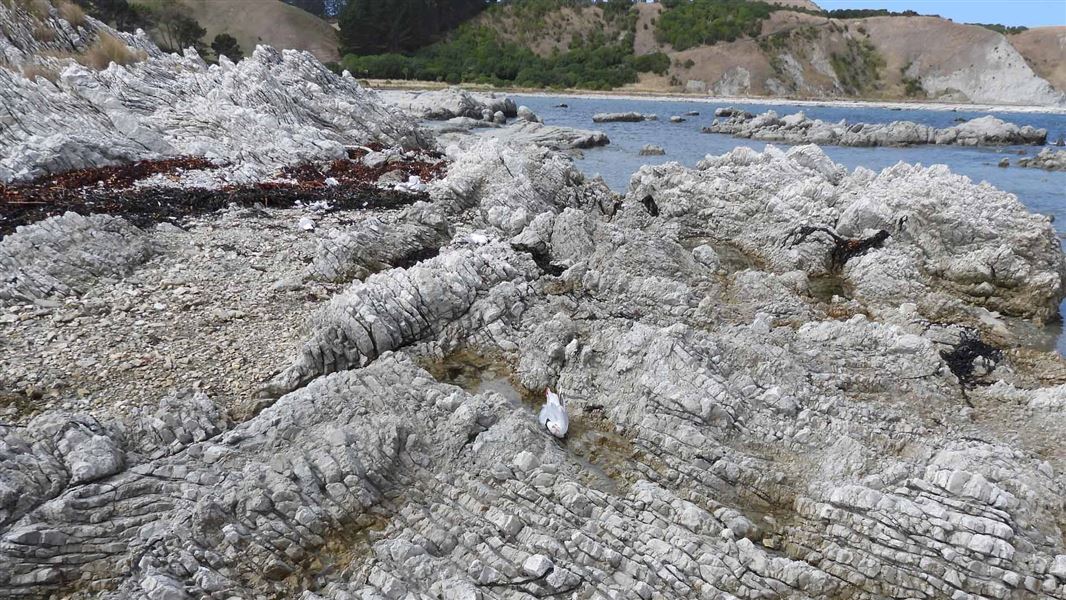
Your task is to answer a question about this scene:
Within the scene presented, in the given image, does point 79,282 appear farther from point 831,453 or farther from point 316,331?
point 831,453

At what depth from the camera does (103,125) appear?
2236 centimetres

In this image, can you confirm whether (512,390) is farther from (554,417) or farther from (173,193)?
(173,193)

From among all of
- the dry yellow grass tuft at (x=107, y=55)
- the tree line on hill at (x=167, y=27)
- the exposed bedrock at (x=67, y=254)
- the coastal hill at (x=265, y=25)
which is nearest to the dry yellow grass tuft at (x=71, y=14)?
the dry yellow grass tuft at (x=107, y=55)

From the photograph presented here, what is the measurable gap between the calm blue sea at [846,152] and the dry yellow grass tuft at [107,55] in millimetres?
21916

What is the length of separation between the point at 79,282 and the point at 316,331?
16.3 ft

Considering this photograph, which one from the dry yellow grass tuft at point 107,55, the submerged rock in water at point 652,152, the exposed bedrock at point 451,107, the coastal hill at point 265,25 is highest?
the coastal hill at point 265,25

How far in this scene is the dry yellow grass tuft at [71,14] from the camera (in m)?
33.1

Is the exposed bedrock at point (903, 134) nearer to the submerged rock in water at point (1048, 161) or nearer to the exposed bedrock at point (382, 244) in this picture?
the submerged rock in water at point (1048, 161)

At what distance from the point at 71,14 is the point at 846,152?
46881 millimetres

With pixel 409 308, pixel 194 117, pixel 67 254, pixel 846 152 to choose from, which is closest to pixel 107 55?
pixel 194 117

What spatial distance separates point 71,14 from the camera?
33.5m

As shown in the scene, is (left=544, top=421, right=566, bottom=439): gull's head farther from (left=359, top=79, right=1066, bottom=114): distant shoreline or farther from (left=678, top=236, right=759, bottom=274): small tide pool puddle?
(left=359, top=79, right=1066, bottom=114): distant shoreline

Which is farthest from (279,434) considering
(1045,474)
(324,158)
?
(324,158)

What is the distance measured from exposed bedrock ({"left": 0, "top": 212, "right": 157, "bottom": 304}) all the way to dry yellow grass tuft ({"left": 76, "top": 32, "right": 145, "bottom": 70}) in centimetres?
2026
